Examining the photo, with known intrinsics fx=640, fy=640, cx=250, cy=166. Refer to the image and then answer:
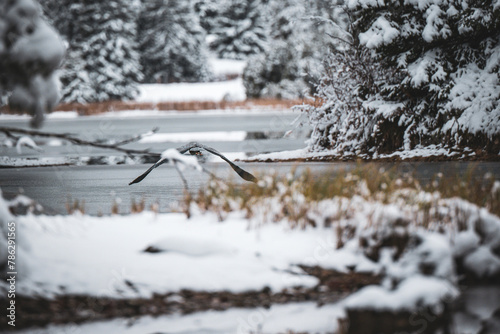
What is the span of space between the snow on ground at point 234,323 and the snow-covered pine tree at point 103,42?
42.9m

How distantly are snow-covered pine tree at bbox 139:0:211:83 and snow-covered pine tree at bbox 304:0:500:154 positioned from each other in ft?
150

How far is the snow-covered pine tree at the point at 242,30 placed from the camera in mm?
66438

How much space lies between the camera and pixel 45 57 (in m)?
5.84

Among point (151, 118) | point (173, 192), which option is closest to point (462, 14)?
point (173, 192)

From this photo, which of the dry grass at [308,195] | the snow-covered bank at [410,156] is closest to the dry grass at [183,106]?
the snow-covered bank at [410,156]

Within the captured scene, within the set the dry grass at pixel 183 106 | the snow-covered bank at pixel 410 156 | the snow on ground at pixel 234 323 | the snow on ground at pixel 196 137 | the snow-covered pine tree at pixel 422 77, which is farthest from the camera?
the dry grass at pixel 183 106

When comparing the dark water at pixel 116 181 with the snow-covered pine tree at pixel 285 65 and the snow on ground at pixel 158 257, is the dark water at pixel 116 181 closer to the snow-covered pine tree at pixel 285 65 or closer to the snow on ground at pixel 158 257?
the snow on ground at pixel 158 257

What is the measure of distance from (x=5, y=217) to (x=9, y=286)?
61cm

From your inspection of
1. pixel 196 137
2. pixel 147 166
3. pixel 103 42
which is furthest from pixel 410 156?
pixel 103 42

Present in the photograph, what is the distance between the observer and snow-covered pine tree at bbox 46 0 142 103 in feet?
156

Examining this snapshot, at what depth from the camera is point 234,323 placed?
5043 mm

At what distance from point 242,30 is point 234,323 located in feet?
208

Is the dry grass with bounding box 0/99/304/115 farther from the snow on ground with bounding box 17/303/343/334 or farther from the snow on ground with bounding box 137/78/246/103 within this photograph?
the snow on ground with bounding box 17/303/343/334

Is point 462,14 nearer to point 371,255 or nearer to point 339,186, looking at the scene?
point 339,186
